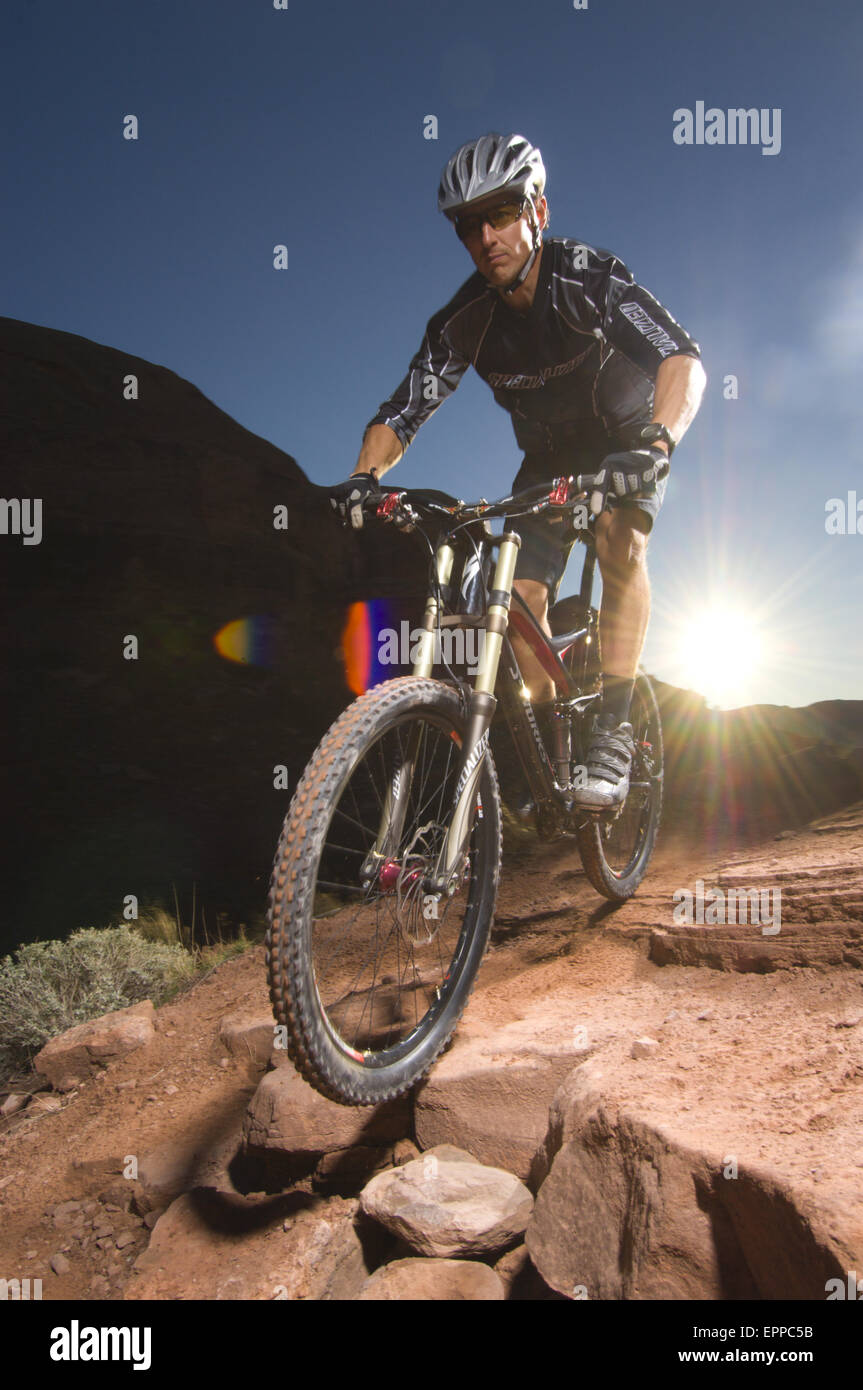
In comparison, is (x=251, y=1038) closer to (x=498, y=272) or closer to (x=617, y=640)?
(x=617, y=640)

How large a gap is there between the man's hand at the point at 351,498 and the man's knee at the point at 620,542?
1127 millimetres

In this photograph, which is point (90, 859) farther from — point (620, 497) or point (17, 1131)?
point (620, 497)

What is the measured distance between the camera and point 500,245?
286cm

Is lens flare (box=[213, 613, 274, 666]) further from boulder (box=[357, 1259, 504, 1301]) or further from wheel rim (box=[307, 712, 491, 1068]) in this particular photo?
boulder (box=[357, 1259, 504, 1301])

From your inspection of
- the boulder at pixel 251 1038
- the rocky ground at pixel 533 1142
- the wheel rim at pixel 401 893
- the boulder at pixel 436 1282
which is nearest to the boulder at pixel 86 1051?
the rocky ground at pixel 533 1142

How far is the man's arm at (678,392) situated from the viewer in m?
2.73

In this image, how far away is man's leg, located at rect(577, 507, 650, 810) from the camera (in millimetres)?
3062

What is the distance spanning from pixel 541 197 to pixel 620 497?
1.52 metres

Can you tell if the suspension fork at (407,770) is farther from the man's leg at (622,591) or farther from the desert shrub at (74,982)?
the desert shrub at (74,982)

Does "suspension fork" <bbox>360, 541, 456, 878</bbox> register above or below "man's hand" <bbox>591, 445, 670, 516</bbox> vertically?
below

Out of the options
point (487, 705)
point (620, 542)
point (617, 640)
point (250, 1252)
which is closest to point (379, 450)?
point (620, 542)

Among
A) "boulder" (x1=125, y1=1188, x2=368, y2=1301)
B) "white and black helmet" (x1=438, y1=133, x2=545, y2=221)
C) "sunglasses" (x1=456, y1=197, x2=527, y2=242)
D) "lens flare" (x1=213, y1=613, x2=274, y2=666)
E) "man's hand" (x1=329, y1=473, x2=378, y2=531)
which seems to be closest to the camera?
"boulder" (x1=125, y1=1188, x2=368, y2=1301)

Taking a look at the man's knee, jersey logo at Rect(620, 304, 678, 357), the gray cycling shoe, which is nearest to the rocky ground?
the gray cycling shoe

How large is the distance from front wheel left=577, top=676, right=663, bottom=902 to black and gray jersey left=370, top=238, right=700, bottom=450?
1.41 meters
